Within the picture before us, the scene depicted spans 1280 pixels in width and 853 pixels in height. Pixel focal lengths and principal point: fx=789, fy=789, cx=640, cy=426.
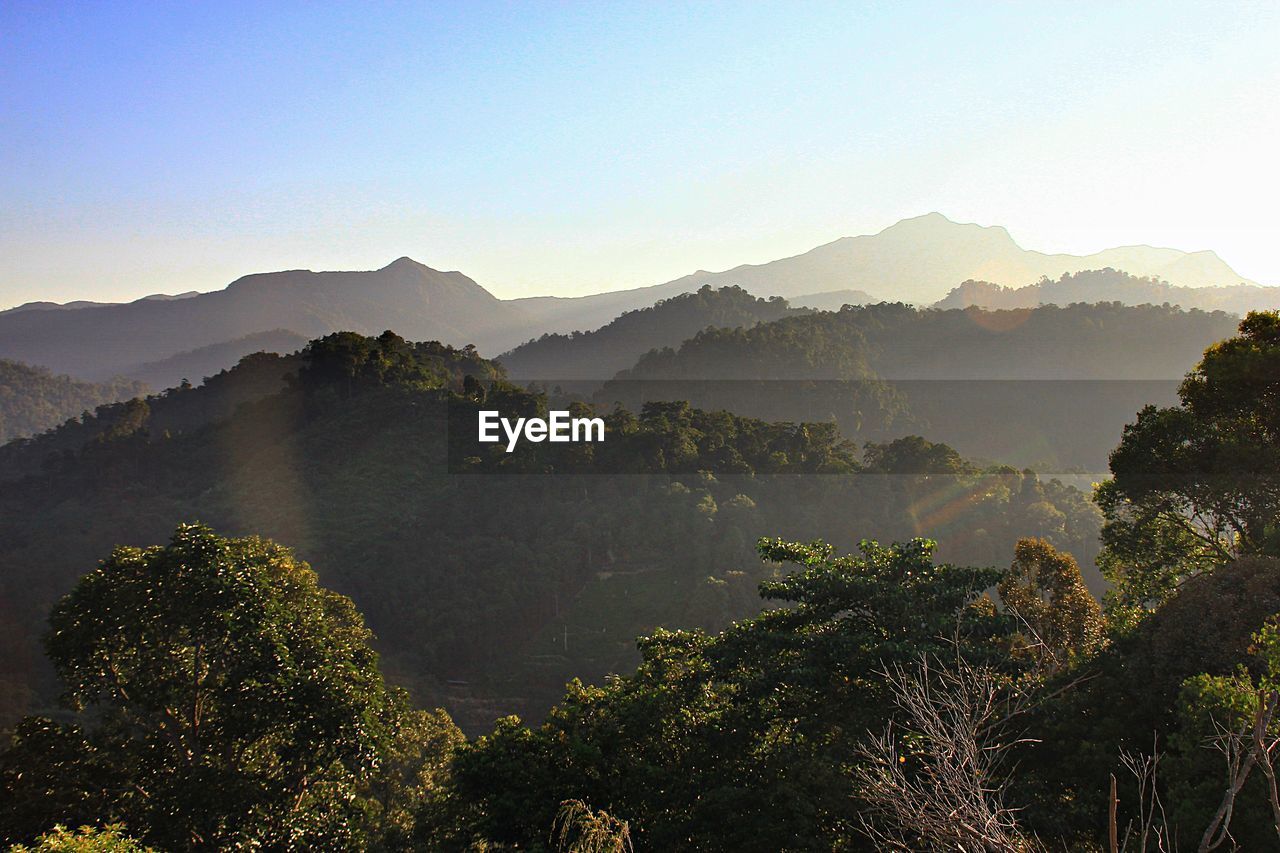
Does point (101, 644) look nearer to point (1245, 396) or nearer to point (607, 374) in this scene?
point (1245, 396)

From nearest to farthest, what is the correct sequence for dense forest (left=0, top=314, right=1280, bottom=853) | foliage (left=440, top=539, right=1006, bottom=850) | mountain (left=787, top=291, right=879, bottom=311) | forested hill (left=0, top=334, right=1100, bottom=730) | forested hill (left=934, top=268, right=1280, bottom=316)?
dense forest (left=0, top=314, right=1280, bottom=853) < foliage (left=440, top=539, right=1006, bottom=850) < forested hill (left=0, top=334, right=1100, bottom=730) < forested hill (left=934, top=268, right=1280, bottom=316) < mountain (left=787, top=291, right=879, bottom=311)

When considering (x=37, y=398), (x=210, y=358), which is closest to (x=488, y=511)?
(x=37, y=398)

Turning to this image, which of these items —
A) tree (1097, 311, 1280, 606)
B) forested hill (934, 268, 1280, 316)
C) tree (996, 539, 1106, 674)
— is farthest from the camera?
forested hill (934, 268, 1280, 316)

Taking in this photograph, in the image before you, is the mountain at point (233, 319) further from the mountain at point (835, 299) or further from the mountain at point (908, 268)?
the mountain at point (835, 299)

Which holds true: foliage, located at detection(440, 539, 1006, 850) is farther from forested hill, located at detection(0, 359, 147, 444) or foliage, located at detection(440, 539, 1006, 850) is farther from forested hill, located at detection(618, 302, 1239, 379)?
forested hill, located at detection(0, 359, 147, 444)

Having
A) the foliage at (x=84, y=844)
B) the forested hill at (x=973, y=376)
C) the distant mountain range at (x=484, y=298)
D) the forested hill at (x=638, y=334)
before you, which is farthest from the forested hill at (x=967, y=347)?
the foliage at (x=84, y=844)

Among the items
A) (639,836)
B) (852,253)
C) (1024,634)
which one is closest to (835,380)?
(1024,634)

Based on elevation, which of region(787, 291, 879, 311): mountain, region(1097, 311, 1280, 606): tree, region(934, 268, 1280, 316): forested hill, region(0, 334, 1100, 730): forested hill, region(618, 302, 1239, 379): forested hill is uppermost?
region(787, 291, 879, 311): mountain

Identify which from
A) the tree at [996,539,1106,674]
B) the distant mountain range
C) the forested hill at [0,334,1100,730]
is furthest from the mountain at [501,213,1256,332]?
the tree at [996,539,1106,674]

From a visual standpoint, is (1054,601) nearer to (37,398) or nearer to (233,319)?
(37,398)
